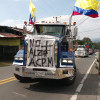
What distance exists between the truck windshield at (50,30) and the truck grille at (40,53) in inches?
65.9

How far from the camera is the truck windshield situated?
7473 millimetres

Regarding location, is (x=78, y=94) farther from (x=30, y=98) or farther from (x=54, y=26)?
(x=54, y=26)

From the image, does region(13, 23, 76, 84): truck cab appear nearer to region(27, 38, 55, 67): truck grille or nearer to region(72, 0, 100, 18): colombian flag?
region(27, 38, 55, 67): truck grille

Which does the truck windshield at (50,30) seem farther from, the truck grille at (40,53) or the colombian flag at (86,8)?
the truck grille at (40,53)

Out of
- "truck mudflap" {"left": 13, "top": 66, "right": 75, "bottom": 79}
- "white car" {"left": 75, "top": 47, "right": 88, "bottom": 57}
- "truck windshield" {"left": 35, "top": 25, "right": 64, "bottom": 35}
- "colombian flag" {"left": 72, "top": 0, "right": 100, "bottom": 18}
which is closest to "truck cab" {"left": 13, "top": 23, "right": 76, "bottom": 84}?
"truck mudflap" {"left": 13, "top": 66, "right": 75, "bottom": 79}

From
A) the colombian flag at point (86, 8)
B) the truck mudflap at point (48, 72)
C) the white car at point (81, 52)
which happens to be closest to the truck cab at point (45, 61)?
the truck mudflap at point (48, 72)

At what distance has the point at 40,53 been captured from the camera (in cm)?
590

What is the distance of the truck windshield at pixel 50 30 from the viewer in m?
7.47

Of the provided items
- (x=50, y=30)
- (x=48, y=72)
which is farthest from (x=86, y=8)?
(x=48, y=72)

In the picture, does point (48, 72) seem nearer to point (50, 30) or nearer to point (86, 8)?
point (50, 30)

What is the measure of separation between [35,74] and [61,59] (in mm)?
1141

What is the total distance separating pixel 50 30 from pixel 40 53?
2.02 m

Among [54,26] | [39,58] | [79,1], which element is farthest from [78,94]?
[79,1]

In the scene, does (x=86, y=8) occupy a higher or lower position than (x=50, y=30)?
higher
